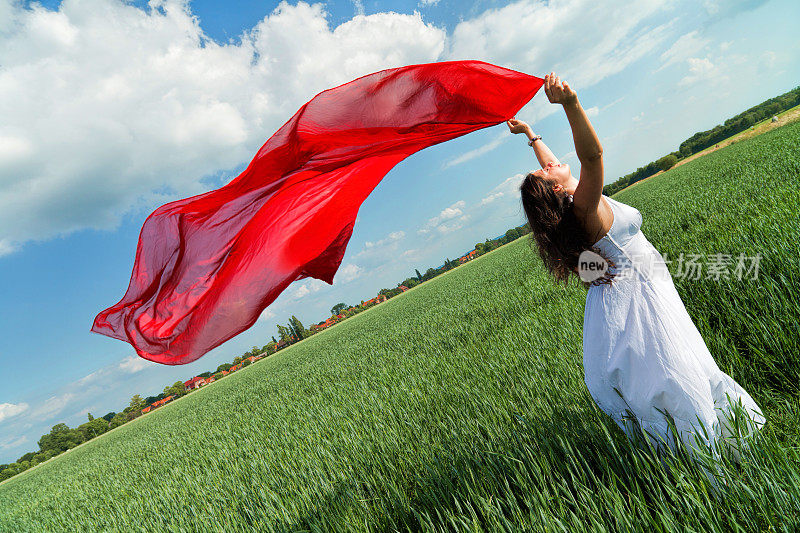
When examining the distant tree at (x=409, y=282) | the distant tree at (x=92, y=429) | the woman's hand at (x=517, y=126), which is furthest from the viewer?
the distant tree at (x=409, y=282)

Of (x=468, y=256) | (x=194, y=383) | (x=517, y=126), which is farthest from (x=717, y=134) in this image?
(x=194, y=383)

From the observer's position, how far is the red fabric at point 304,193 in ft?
8.64

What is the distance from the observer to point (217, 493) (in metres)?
4.55

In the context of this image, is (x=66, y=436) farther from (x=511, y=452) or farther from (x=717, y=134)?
(x=717, y=134)

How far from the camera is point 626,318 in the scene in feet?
6.38

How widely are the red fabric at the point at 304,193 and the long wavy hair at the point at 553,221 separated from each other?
1165 millimetres

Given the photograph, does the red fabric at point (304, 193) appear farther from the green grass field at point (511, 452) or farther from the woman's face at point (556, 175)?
the green grass field at point (511, 452)

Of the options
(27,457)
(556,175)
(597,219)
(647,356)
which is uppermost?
(27,457)

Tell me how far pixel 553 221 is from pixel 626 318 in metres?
0.62

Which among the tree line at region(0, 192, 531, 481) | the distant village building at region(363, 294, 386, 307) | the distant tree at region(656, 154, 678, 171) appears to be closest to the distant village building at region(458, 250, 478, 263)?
the tree line at region(0, 192, 531, 481)

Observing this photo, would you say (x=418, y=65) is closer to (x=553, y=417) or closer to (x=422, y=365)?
(x=553, y=417)

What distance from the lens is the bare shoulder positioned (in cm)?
183

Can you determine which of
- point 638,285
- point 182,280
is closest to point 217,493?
point 182,280

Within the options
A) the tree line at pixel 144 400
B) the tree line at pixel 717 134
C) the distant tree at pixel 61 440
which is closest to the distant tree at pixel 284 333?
the tree line at pixel 144 400
